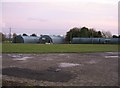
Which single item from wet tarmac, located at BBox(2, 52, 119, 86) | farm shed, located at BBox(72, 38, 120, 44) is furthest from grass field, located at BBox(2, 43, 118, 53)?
farm shed, located at BBox(72, 38, 120, 44)

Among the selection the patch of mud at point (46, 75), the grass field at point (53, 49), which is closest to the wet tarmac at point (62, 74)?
the patch of mud at point (46, 75)

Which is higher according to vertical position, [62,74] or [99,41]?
[99,41]

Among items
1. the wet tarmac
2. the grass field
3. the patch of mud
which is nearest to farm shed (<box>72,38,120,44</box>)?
the grass field

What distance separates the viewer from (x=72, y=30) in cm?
9188

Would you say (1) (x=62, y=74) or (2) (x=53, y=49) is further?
(2) (x=53, y=49)

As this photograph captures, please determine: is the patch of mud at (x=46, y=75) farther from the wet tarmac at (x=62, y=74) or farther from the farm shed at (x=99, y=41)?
the farm shed at (x=99, y=41)

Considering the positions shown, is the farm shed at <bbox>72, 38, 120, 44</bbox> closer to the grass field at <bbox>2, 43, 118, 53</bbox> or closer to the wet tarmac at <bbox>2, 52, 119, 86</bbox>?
the grass field at <bbox>2, 43, 118, 53</bbox>

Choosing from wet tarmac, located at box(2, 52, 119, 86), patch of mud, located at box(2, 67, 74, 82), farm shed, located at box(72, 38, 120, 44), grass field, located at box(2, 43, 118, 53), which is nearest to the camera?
wet tarmac, located at box(2, 52, 119, 86)

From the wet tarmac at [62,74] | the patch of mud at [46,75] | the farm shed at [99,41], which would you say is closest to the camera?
the wet tarmac at [62,74]

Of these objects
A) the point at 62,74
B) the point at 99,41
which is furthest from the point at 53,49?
the point at 99,41

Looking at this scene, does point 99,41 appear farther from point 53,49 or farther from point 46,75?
point 46,75

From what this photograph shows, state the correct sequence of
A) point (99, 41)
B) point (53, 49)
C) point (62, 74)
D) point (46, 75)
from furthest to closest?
point (99, 41) < point (53, 49) < point (62, 74) < point (46, 75)

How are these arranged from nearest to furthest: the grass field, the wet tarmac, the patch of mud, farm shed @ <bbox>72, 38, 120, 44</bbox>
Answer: the wet tarmac → the patch of mud → the grass field → farm shed @ <bbox>72, 38, 120, 44</bbox>

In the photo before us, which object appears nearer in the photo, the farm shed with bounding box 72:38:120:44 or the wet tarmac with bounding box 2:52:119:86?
the wet tarmac with bounding box 2:52:119:86
